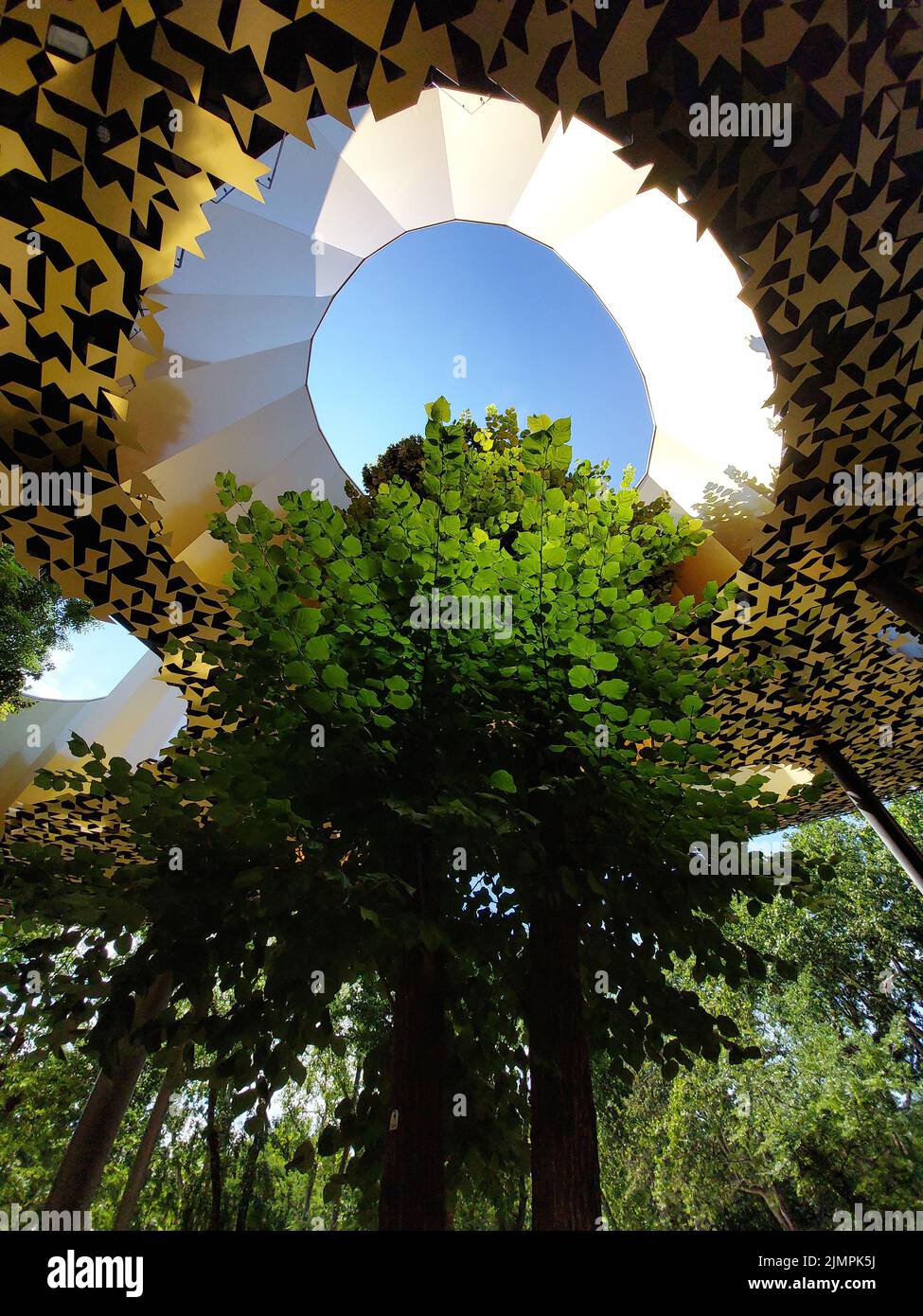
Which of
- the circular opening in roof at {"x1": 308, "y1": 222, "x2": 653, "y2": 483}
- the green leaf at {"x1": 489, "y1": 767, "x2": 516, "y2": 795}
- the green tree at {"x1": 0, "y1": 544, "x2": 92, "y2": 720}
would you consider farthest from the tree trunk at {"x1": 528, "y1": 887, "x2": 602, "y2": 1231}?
the circular opening in roof at {"x1": 308, "y1": 222, "x2": 653, "y2": 483}

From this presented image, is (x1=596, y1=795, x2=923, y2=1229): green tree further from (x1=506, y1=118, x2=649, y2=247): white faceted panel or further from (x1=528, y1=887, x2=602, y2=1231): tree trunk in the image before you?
(x1=528, y1=887, x2=602, y2=1231): tree trunk

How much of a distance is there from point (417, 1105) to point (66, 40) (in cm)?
661

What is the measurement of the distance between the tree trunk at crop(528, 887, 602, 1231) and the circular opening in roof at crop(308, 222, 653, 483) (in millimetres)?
9455

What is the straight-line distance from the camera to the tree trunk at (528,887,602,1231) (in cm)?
341

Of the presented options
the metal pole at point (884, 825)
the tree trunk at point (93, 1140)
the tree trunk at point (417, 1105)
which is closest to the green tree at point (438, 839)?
the tree trunk at point (417, 1105)

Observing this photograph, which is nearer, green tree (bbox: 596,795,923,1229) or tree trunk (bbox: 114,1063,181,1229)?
tree trunk (bbox: 114,1063,181,1229)

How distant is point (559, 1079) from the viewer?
362 cm

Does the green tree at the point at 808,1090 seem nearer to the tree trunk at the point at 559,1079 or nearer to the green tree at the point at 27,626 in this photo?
the tree trunk at the point at 559,1079

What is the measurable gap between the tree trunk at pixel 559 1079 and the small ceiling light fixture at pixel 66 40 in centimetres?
586

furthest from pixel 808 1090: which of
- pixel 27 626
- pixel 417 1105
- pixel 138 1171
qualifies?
pixel 27 626

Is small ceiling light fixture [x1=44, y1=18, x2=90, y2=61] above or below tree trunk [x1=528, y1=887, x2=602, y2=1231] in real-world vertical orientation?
above

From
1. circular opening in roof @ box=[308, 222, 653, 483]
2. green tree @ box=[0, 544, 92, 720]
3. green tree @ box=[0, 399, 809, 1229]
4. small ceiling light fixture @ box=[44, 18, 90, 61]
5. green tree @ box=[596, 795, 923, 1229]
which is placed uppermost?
circular opening in roof @ box=[308, 222, 653, 483]
